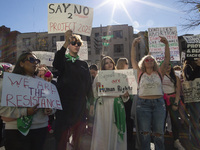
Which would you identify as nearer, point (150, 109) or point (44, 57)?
point (150, 109)

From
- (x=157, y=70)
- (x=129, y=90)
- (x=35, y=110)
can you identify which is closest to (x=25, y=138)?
(x=35, y=110)

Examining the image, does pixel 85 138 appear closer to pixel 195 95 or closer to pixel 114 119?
pixel 114 119

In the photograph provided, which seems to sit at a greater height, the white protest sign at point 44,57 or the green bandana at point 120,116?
the white protest sign at point 44,57

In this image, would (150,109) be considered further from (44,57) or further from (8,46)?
(8,46)

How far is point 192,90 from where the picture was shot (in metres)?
3.85

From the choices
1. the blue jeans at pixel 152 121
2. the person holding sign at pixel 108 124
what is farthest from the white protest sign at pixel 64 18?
the blue jeans at pixel 152 121

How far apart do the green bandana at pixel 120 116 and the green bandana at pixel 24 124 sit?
1788mm

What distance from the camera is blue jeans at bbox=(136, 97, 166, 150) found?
115 inches

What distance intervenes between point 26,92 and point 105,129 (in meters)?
1.88

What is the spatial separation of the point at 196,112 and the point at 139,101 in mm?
1726

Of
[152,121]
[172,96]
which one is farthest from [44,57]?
[152,121]

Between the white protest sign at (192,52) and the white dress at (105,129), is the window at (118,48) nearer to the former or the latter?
the white protest sign at (192,52)

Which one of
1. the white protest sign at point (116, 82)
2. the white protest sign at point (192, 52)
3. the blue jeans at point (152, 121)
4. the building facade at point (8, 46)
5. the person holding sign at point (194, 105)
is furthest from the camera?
the building facade at point (8, 46)

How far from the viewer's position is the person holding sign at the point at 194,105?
12.4 feet
